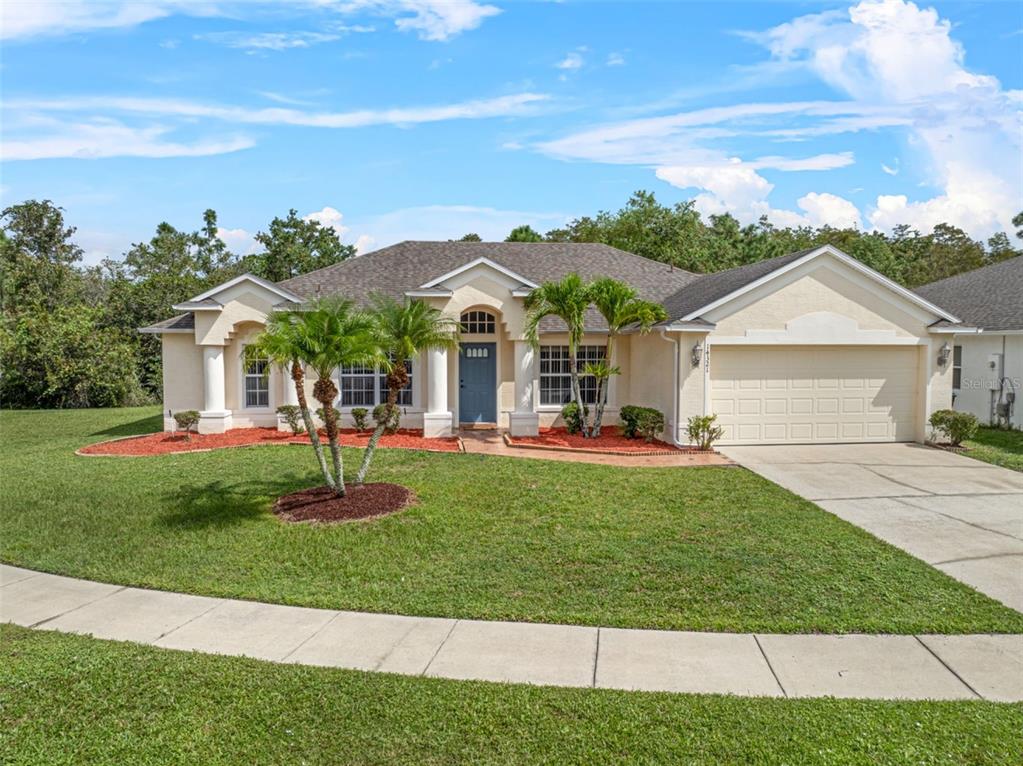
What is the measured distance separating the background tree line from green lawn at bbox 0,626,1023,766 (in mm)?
25366

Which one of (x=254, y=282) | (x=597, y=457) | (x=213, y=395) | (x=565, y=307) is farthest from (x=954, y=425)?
(x=213, y=395)

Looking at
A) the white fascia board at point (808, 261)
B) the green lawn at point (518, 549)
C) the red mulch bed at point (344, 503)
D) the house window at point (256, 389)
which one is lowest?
the green lawn at point (518, 549)

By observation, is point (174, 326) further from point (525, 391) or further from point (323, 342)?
point (323, 342)

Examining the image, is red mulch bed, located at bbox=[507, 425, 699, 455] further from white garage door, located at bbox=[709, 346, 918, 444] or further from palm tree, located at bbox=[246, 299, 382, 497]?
palm tree, located at bbox=[246, 299, 382, 497]

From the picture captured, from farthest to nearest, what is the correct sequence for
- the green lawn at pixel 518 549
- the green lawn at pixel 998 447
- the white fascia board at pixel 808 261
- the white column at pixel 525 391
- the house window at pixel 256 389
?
1. the house window at pixel 256 389
2. the white column at pixel 525 391
3. the white fascia board at pixel 808 261
4. the green lawn at pixel 998 447
5. the green lawn at pixel 518 549

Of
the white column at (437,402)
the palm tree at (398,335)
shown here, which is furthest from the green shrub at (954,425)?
the palm tree at (398,335)

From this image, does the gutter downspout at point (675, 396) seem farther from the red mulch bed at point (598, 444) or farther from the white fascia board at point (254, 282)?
the white fascia board at point (254, 282)

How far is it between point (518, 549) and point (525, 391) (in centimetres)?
900

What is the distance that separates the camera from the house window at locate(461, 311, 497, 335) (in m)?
18.7

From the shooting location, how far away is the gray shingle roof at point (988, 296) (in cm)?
1998

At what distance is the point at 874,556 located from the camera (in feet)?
27.2

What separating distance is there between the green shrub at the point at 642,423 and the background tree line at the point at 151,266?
19207 millimetres

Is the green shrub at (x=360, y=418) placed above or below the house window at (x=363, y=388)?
below

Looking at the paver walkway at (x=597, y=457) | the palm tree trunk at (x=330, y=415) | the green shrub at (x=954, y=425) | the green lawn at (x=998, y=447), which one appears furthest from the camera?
the green shrub at (x=954, y=425)
